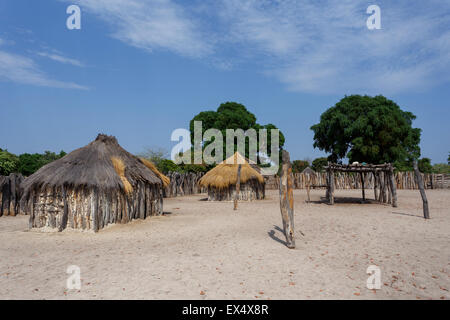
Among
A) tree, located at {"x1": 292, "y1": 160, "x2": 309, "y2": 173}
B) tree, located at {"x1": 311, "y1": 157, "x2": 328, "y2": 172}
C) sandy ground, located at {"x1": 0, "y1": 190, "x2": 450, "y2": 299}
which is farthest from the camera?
tree, located at {"x1": 292, "y1": 160, "x2": 309, "y2": 173}

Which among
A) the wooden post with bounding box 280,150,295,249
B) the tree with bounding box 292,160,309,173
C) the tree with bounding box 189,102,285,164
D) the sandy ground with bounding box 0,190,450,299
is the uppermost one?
the tree with bounding box 189,102,285,164

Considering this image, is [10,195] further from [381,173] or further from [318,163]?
[318,163]

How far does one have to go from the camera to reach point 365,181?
29.9 metres

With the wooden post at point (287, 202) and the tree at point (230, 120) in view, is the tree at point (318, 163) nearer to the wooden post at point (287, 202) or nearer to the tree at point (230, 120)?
the tree at point (230, 120)

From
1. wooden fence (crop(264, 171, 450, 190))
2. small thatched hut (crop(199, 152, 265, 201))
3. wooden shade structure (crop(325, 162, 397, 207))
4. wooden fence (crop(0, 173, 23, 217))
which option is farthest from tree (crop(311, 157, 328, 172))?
wooden fence (crop(0, 173, 23, 217))

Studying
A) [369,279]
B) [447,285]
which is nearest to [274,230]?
[369,279]

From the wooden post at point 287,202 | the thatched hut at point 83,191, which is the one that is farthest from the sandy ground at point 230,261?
the thatched hut at point 83,191

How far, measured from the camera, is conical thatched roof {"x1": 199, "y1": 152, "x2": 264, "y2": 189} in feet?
58.1

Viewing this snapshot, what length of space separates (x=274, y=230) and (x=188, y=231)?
2.57m

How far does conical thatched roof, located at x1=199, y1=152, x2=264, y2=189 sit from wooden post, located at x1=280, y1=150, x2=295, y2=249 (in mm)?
10481

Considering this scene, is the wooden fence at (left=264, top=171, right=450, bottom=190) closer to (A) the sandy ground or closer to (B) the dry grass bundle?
(A) the sandy ground

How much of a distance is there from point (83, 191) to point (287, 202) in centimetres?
603
